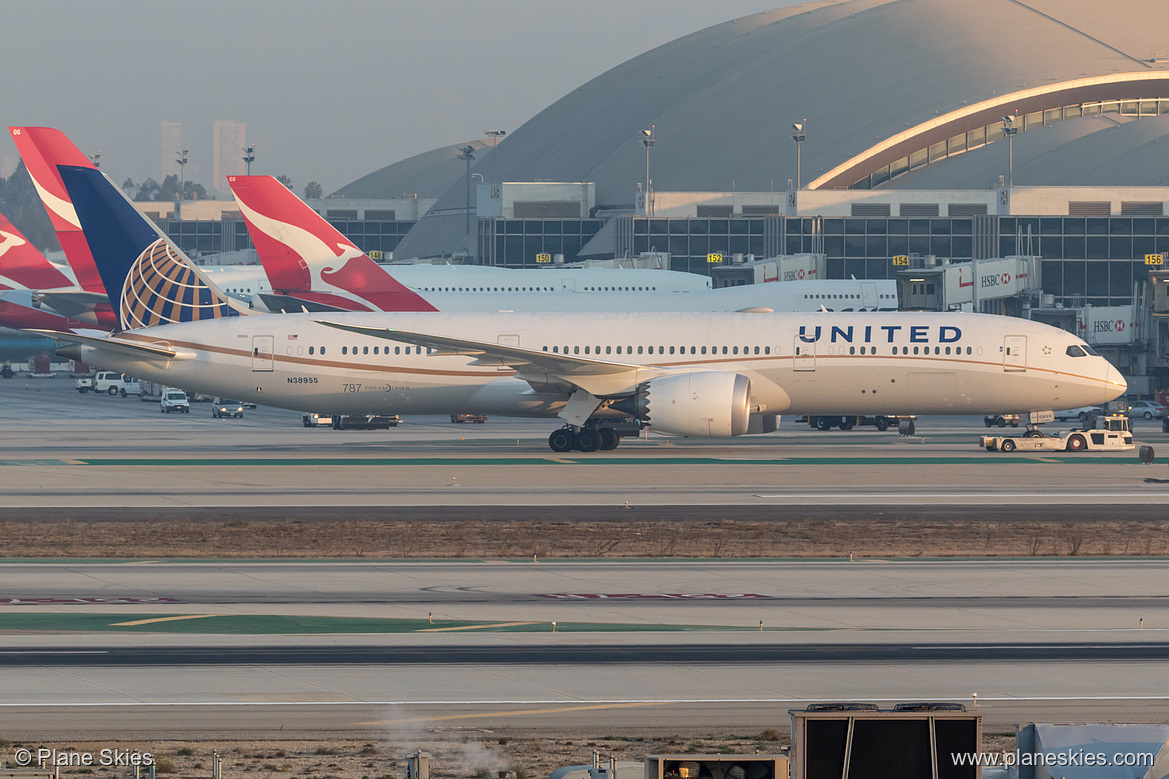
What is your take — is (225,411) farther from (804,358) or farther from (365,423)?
(804,358)

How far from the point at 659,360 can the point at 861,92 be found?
324ft

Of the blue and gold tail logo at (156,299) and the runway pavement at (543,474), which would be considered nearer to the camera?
the runway pavement at (543,474)

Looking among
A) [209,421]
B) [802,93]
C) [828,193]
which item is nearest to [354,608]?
[209,421]

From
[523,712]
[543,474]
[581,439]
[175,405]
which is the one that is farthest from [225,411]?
[523,712]

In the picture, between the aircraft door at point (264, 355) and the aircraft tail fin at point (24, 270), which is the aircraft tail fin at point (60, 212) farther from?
the aircraft door at point (264, 355)

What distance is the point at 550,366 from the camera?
47.2 m

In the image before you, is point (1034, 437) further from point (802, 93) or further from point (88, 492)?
point (802, 93)

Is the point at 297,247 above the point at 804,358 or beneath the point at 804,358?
above

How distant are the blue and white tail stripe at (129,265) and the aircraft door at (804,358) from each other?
22.3 m

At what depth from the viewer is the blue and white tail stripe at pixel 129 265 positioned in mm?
53594

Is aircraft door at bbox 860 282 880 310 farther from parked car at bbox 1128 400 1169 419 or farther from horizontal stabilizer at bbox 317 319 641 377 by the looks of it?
horizontal stabilizer at bbox 317 319 641 377

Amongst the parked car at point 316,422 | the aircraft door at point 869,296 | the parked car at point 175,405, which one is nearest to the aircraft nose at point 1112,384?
the parked car at point 316,422

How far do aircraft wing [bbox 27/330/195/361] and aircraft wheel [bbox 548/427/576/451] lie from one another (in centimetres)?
1368

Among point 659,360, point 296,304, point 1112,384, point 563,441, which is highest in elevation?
point 296,304
